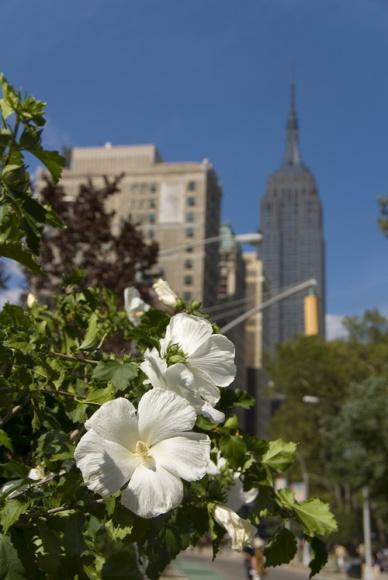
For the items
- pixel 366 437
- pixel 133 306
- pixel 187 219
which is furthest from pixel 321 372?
pixel 187 219

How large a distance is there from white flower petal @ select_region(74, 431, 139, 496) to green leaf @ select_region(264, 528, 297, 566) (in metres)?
0.59

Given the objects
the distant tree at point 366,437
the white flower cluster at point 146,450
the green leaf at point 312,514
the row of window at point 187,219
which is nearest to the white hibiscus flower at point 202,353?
the white flower cluster at point 146,450

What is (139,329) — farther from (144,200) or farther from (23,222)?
(144,200)

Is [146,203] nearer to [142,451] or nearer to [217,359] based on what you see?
[217,359]

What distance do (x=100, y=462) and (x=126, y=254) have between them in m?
12.4

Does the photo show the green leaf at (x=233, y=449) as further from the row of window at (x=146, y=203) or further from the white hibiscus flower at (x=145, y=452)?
the row of window at (x=146, y=203)

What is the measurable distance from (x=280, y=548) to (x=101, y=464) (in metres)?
0.67

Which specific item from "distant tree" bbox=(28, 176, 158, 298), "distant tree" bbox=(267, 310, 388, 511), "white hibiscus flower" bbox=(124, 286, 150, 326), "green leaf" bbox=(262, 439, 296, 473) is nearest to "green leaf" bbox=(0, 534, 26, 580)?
"green leaf" bbox=(262, 439, 296, 473)

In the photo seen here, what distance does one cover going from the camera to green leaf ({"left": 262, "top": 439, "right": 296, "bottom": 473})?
6.13 feet

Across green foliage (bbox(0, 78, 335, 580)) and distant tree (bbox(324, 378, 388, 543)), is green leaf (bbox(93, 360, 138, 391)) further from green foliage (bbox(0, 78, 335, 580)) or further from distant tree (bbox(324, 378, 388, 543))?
distant tree (bbox(324, 378, 388, 543))

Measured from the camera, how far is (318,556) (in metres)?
1.91

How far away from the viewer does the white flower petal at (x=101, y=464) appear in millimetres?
1455

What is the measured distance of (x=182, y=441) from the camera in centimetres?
153

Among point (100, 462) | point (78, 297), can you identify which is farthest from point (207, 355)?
point (78, 297)
